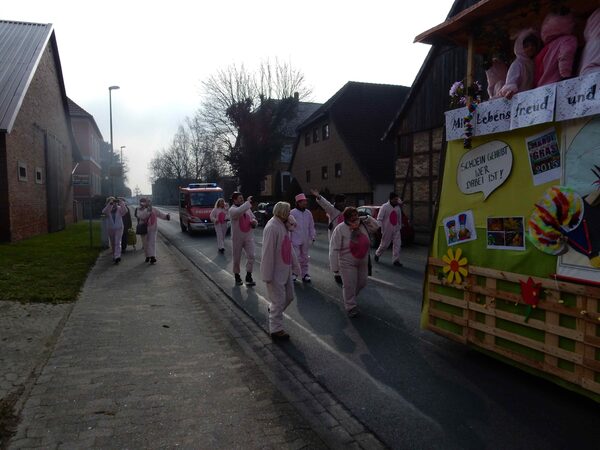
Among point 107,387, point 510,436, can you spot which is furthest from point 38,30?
point 510,436

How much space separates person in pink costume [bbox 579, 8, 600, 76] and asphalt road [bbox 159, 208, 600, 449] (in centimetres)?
277

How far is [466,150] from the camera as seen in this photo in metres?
4.89

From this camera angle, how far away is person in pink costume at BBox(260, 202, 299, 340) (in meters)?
5.93

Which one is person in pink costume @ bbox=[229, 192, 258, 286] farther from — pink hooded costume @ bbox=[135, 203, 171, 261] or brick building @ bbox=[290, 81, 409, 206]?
brick building @ bbox=[290, 81, 409, 206]

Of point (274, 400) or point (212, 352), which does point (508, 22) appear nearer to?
point (274, 400)

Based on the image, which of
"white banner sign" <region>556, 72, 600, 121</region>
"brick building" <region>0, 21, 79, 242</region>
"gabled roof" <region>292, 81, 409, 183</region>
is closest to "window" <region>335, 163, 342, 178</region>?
"gabled roof" <region>292, 81, 409, 183</region>

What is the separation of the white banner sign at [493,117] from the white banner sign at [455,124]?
0.10 meters

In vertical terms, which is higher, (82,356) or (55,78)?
(55,78)

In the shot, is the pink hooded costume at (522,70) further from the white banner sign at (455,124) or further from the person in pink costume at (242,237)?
the person in pink costume at (242,237)

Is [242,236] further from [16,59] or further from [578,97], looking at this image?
[16,59]

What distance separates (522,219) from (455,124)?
1321 millimetres

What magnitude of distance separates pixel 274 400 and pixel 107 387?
153cm

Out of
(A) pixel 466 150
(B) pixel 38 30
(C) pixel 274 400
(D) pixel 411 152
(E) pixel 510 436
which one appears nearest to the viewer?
(E) pixel 510 436

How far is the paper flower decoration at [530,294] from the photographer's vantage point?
4023 millimetres
